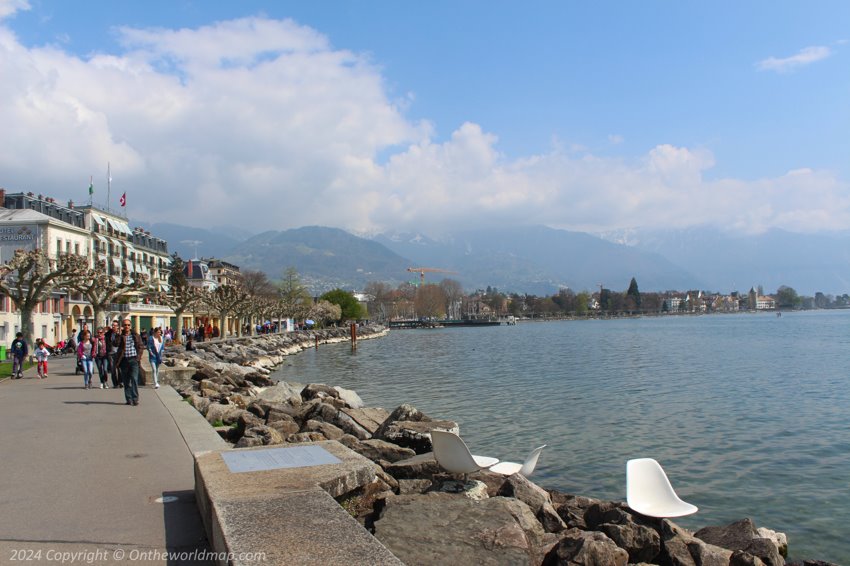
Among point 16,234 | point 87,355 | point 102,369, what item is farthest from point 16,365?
point 16,234

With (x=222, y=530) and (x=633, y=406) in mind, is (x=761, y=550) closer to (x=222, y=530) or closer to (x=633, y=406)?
(x=222, y=530)

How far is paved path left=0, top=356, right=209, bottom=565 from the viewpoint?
5.89 meters

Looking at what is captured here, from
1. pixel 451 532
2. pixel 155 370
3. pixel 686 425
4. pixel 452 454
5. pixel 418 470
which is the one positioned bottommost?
pixel 686 425

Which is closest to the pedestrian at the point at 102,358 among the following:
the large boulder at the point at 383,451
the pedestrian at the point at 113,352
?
the pedestrian at the point at 113,352

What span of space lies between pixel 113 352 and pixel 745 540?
18.4 metres

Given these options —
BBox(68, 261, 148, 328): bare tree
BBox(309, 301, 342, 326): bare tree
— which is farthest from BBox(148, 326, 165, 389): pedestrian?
BBox(309, 301, 342, 326): bare tree

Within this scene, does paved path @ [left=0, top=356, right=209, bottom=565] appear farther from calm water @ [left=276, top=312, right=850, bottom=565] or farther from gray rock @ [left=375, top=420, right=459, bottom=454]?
calm water @ [left=276, top=312, right=850, bottom=565]

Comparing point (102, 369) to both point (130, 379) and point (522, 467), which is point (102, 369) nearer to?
point (130, 379)

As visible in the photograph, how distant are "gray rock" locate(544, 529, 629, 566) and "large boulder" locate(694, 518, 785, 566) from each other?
2.16m

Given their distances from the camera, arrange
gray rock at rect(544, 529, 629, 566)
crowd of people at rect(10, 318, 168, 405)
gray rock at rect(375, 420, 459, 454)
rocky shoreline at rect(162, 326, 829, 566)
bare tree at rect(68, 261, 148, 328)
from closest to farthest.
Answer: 1. rocky shoreline at rect(162, 326, 829, 566)
2. gray rock at rect(544, 529, 629, 566)
3. gray rock at rect(375, 420, 459, 454)
4. crowd of people at rect(10, 318, 168, 405)
5. bare tree at rect(68, 261, 148, 328)

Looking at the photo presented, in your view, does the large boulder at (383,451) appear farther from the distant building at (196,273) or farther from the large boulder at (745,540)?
the distant building at (196,273)

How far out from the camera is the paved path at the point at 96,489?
19.3 ft

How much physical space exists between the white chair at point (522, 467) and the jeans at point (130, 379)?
9339 millimetres

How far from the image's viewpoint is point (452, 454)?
377 inches
